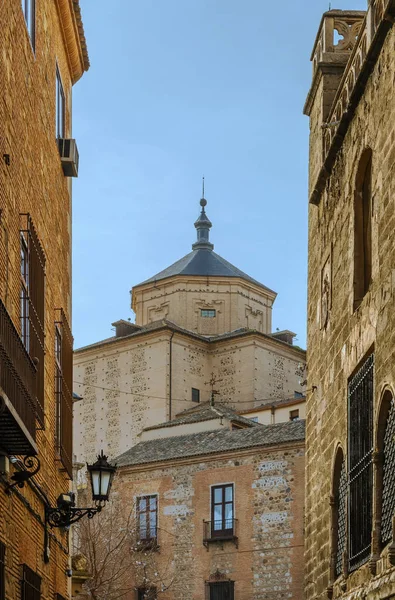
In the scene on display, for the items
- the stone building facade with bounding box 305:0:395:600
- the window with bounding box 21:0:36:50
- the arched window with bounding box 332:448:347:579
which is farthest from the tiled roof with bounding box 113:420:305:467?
the window with bounding box 21:0:36:50

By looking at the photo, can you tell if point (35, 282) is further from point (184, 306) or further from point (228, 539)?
point (184, 306)

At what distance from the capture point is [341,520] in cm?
1361

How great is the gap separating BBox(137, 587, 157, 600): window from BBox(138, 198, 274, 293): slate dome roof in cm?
3219

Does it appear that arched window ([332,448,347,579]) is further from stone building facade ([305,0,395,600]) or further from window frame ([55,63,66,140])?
window frame ([55,63,66,140])

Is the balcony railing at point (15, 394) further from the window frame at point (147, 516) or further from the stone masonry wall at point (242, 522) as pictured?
the window frame at point (147, 516)

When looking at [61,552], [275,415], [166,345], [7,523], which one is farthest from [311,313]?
[166,345]

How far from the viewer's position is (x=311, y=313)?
1638cm

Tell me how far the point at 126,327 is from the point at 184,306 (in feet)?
13.3

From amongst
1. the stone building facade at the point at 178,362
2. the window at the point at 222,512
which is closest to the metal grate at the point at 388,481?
the window at the point at 222,512

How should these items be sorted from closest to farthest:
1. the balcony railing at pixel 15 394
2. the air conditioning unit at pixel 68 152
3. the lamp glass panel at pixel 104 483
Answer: the balcony railing at pixel 15 394
the lamp glass panel at pixel 104 483
the air conditioning unit at pixel 68 152

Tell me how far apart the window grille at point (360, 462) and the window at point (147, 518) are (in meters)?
27.6

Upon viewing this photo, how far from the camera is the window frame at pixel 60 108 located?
1557 centimetres

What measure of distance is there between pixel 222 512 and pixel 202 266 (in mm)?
34936

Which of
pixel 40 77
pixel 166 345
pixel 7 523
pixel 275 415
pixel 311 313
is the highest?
pixel 166 345
